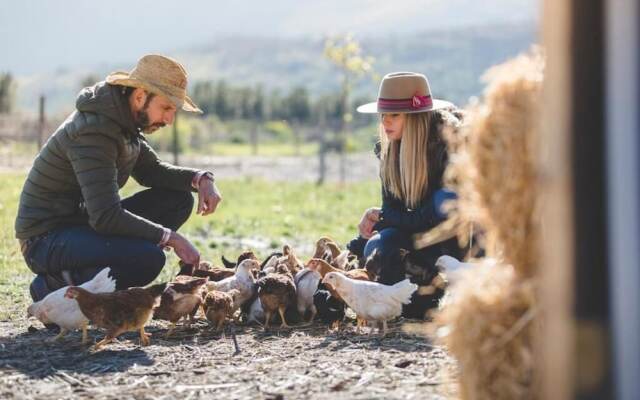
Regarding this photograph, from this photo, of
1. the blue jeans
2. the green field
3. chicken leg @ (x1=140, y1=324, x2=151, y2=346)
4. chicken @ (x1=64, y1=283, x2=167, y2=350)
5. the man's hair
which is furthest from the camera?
the green field

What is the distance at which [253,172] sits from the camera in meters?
29.0

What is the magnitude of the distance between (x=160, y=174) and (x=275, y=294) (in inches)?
56.9

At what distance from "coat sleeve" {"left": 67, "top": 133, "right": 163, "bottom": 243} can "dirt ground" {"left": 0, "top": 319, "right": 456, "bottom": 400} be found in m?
0.76

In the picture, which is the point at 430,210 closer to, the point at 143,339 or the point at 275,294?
the point at 275,294

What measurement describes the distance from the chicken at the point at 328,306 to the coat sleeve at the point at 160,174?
54.7 inches

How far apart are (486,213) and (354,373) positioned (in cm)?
175

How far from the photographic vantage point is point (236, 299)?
7168 millimetres

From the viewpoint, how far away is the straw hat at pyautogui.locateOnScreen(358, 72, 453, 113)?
22.9ft

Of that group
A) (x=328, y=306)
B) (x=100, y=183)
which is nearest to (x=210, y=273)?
(x=328, y=306)

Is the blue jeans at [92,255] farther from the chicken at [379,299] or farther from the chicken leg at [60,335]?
the chicken at [379,299]

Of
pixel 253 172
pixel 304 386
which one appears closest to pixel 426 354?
pixel 304 386

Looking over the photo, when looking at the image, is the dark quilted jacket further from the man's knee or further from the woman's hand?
the woman's hand

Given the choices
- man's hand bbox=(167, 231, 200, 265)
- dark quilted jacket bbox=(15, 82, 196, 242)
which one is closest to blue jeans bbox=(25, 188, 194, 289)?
dark quilted jacket bbox=(15, 82, 196, 242)

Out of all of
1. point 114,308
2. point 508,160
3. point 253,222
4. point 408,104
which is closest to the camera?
point 508,160
